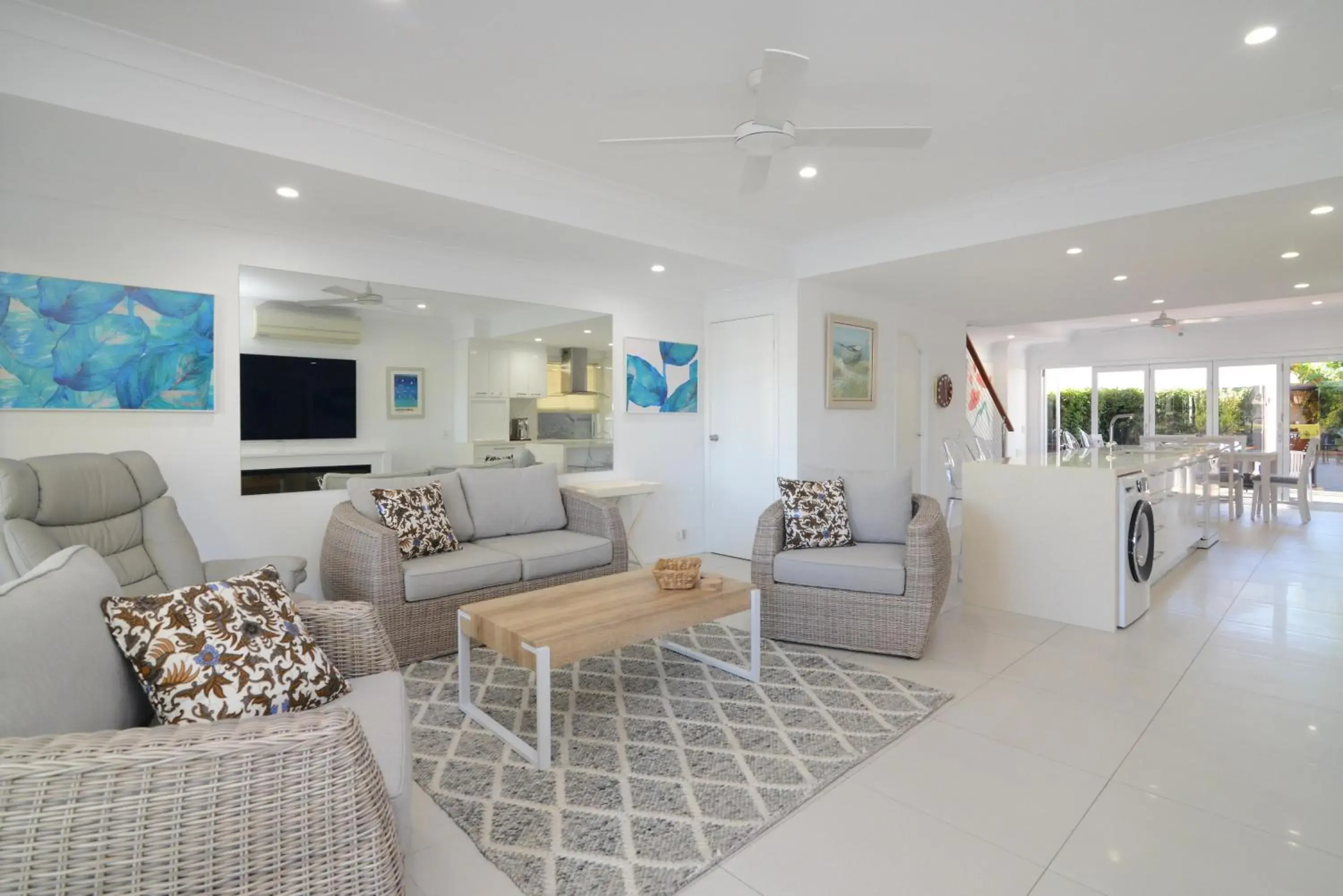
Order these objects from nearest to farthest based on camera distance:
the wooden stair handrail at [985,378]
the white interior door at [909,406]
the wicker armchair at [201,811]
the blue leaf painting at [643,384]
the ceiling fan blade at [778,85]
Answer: the wicker armchair at [201,811] < the ceiling fan blade at [778,85] < the blue leaf painting at [643,384] < the white interior door at [909,406] < the wooden stair handrail at [985,378]

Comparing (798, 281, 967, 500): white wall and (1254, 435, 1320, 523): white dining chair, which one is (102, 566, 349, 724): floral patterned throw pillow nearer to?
(798, 281, 967, 500): white wall

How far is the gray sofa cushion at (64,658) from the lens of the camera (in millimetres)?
1174

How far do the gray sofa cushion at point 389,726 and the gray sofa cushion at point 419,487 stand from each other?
6.20ft

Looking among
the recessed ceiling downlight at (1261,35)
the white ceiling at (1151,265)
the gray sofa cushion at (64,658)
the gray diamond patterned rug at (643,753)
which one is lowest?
the gray diamond patterned rug at (643,753)

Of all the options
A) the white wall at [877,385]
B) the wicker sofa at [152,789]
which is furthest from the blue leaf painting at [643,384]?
the wicker sofa at [152,789]

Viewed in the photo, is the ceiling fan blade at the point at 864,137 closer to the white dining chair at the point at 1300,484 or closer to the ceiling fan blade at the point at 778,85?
the ceiling fan blade at the point at 778,85

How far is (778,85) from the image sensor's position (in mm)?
2318

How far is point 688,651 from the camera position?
326 centimetres

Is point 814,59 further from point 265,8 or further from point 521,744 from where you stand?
point 521,744

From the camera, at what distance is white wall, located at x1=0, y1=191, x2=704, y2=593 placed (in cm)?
303

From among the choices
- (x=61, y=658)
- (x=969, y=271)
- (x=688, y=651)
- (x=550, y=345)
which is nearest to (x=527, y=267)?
(x=550, y=345)

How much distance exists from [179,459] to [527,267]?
7.78 ft

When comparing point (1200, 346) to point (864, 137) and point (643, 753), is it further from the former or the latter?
point (643, 753)

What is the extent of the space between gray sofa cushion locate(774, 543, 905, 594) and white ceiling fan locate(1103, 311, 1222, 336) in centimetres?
632
